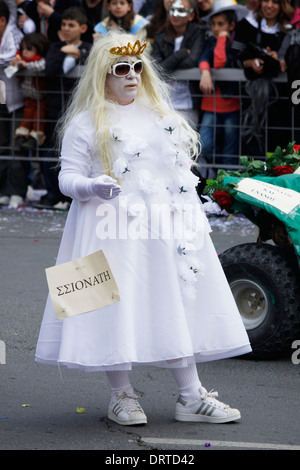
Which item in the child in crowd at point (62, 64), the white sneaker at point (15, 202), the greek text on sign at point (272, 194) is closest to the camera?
the greek text on sign at point (272, 194)

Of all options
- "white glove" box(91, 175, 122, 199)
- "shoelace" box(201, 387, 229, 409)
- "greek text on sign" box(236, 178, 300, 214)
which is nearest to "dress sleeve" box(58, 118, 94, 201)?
"white glove" box(91, 175, 122, 199)

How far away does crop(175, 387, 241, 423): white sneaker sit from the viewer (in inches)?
170

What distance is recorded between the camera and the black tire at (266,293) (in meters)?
5.28

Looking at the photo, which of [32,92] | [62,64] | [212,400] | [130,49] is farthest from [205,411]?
[32,92]

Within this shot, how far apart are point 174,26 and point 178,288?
6.17 m

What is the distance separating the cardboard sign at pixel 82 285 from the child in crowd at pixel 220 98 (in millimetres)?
5895

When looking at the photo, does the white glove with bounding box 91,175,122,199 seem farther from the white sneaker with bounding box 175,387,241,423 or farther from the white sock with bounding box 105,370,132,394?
the white sneaker with bounding box 175,387,241,423

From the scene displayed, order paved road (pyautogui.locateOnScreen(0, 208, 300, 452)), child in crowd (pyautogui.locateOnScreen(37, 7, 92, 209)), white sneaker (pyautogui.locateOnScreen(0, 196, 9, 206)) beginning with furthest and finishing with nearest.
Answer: white sneaker (pyautogui.locateOnScreen(0, 196, 9, 206)) → child in crowd (pyautogui.locateOnScreen(37, 7, 92, 209)) → paved road (pyautogui.locateOnScreen(0, 208, 300, 452))

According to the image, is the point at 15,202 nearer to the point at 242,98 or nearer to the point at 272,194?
the point at 242,98

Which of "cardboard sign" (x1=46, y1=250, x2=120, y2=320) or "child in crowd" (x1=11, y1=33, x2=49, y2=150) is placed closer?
"cardboard sign" (x1=46, y1=250, x2=120, y2=320)

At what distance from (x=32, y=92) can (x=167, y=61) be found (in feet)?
5.43

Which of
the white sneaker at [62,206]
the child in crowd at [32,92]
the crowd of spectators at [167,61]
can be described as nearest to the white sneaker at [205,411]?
the crowd of spectators at [167,61]

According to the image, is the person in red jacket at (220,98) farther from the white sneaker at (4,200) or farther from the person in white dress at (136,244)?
the person in white dress at (136,244)

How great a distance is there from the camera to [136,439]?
160 inches
